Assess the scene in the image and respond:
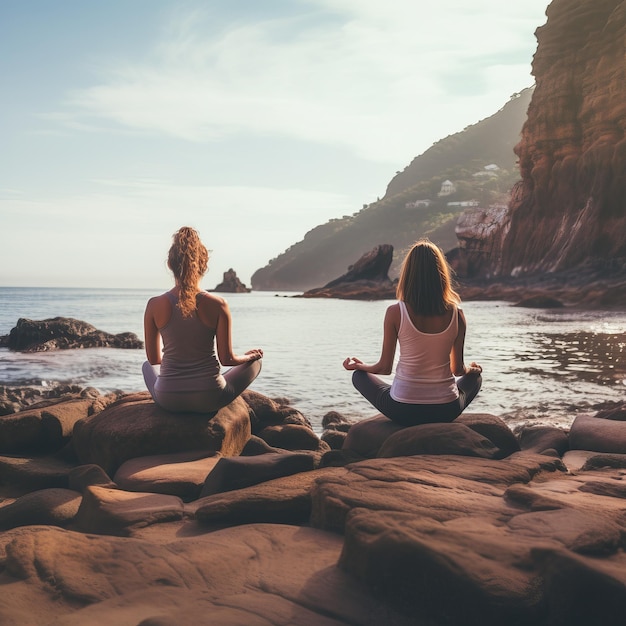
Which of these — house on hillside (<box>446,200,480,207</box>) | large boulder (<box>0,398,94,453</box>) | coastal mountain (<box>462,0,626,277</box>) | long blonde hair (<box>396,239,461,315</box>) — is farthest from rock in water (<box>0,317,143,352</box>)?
house on hillside (<box>446,200,480,207</box>)

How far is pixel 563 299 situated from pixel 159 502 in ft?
122

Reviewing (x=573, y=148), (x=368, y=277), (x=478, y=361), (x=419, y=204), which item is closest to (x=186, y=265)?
(x=478, y=361)

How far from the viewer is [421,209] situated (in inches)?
5463

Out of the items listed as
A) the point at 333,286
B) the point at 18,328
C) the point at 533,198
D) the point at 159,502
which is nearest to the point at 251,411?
the point at 159,502

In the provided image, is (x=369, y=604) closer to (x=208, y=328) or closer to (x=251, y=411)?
(x=208, y=328)

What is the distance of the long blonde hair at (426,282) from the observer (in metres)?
5.12

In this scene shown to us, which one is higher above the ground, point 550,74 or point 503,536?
point 550,74

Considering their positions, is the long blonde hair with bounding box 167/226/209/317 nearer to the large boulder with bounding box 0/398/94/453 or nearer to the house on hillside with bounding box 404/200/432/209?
the large boulder with bounding box 0/398/94/453

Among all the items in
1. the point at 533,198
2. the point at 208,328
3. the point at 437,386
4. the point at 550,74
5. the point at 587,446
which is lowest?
the point at 587,446

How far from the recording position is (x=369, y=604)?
2453mm

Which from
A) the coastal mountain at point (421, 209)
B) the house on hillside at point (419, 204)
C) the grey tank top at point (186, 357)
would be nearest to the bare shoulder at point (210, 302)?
the grey tank top at point (186, 357)

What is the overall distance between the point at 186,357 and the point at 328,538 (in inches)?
112

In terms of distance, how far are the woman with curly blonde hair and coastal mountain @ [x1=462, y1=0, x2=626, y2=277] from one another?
3808 cm

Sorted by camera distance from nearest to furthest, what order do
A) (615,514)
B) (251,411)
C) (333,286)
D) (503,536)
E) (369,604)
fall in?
(369,604) < (503,536) < (615,514) < (251,411) < (333,286)
